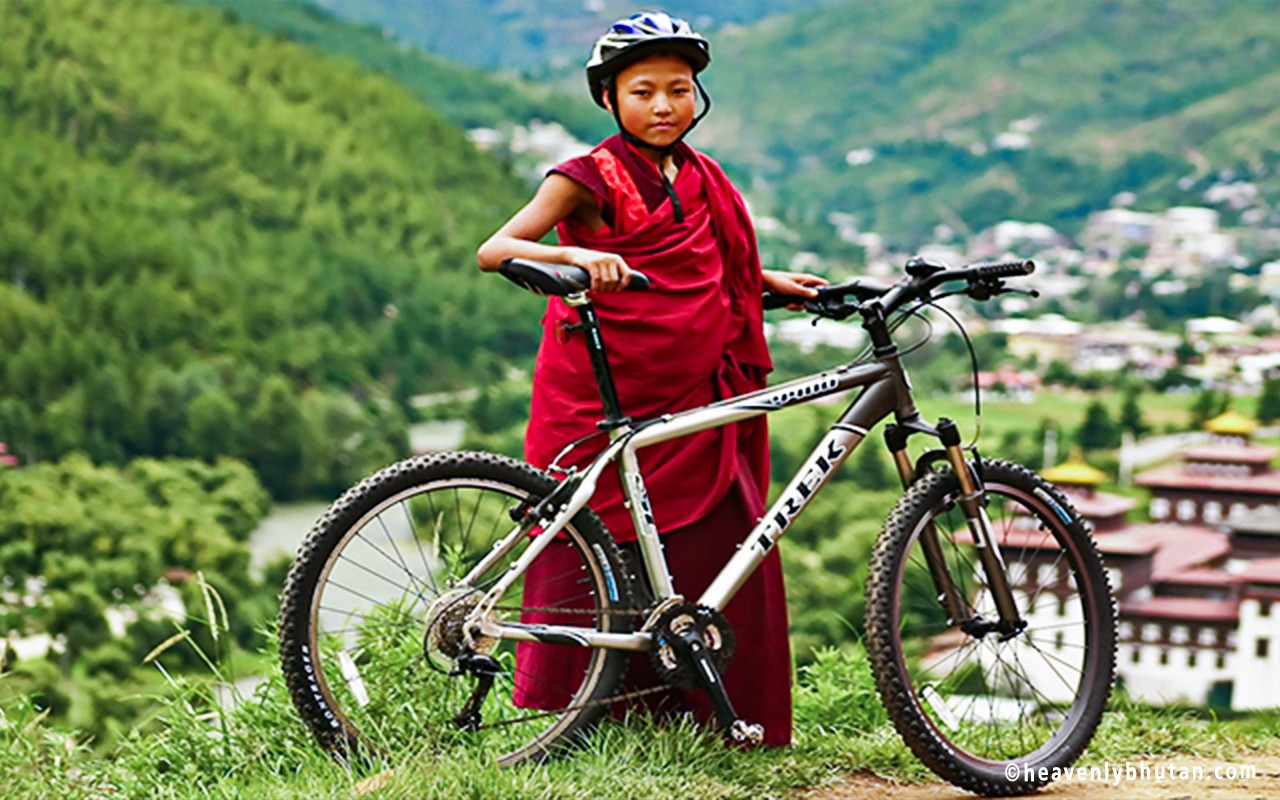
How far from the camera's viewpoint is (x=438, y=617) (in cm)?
288

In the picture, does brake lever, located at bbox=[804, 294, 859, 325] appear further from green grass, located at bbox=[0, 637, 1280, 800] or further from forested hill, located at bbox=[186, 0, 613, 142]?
forested hill, located at bbox=[186, 0, 613, 142]

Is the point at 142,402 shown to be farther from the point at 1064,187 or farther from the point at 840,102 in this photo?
the point at 840,102

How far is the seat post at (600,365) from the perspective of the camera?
296 centimetres

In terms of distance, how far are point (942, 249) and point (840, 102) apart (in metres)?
36.6

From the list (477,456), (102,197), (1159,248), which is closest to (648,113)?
(477,456)

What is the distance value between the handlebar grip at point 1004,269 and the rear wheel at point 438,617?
0.86 metres

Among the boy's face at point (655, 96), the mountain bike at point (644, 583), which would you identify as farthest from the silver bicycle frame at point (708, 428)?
the boy's face at point (655, 96)

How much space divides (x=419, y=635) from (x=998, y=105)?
114 m

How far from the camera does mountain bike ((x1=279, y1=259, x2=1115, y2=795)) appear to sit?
2877 millimetres

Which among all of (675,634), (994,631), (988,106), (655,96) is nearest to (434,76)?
(988,106)

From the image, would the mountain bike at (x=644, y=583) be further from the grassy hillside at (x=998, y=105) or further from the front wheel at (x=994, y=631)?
the grassy hillside at (x=998, y=105)

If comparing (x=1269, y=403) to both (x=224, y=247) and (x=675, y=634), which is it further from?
(x=675, y=634)

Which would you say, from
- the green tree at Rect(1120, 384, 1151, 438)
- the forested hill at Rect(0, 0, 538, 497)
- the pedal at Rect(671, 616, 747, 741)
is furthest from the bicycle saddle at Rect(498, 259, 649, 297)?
the green tree at Rect(1120, 384, 1151, 438)

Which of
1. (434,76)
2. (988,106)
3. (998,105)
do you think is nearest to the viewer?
(434,76)
